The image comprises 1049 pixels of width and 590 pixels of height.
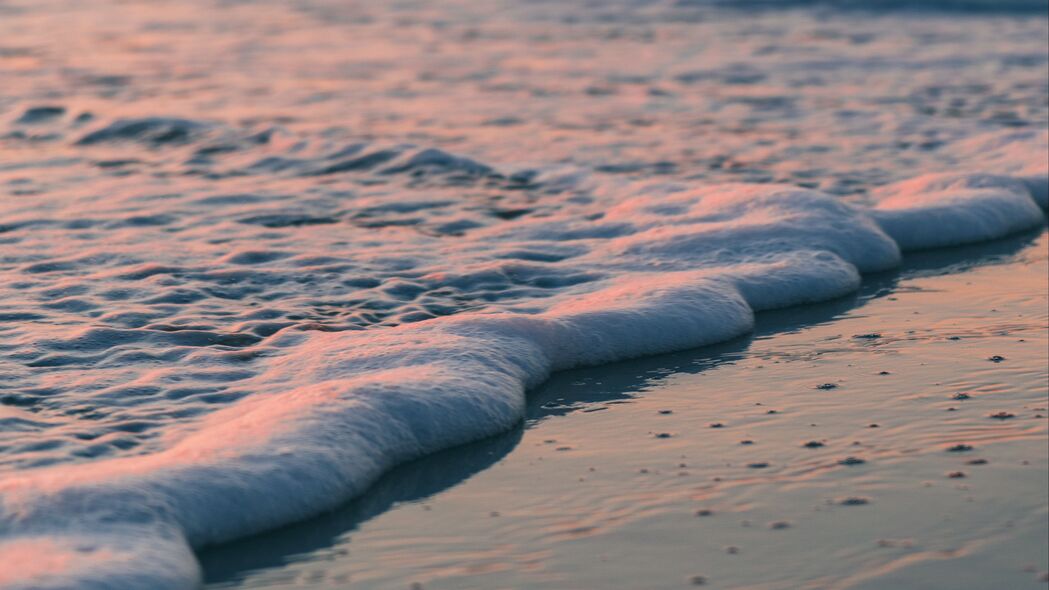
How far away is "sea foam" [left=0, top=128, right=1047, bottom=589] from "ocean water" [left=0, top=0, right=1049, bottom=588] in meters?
0.01

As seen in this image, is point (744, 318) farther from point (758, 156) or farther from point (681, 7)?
point (681, 7)

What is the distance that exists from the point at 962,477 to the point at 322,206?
405cm

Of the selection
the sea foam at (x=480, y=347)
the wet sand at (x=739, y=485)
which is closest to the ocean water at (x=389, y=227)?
the sea foam at (x=480, y=347)

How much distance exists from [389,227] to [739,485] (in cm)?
324

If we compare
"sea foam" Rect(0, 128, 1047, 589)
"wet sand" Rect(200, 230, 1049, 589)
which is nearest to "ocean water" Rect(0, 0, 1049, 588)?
"sea foam" Rect(0, 128, 1047, 589)

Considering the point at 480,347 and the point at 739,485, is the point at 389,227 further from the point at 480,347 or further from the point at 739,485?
the point at 739,485

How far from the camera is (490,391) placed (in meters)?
4.20

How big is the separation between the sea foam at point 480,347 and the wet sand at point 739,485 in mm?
105

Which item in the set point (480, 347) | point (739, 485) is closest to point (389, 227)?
point (480, 347)

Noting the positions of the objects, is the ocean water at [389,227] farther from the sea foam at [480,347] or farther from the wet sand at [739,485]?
the wet sand at [739,485]

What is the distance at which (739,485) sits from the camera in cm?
355

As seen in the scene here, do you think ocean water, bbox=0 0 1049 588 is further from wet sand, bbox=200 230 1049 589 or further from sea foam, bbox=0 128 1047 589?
wet sand, bbox=200 230 1049 589

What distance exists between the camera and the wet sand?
311 cm

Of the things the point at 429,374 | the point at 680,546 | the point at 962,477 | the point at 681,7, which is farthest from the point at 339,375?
the point at 681,7
